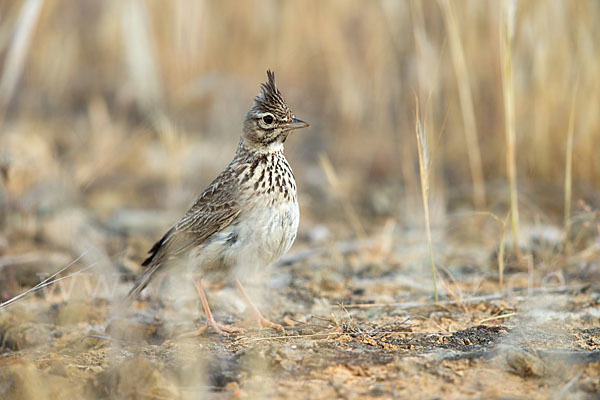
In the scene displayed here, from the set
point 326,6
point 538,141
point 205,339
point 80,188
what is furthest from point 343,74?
point 205,339

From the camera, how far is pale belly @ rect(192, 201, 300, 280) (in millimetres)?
4207

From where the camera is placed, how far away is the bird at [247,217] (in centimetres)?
424

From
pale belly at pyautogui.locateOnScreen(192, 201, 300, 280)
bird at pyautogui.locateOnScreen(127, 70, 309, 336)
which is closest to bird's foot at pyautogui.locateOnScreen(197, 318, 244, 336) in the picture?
bird at pyautogui.locateOnScreen(127, 70, 309, 336)

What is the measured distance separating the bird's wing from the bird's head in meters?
0.31

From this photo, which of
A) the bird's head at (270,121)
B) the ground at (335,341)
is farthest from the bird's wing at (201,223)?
the ground at (335,341)

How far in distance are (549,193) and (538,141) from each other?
554 mm

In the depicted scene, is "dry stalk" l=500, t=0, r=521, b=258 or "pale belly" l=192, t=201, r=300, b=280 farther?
"dry stalk" l=500, t=0, r=521, b=258

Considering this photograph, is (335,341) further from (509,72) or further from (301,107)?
(301,107)

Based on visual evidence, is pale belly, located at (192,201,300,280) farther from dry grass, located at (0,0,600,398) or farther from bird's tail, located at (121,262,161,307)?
dry grass, located at (0,0,600,398)

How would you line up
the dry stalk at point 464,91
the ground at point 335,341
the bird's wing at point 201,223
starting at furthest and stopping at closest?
the dry stalk at point 464,91 → the bird's wing at point 201,223 → the ground at point 335,341

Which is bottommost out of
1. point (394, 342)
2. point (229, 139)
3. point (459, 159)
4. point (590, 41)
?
point (394, 342)

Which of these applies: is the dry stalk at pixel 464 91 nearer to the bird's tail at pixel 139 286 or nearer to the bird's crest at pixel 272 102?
the bird's crest at pixel 272 102

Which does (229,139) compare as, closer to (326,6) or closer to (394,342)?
(326,6)

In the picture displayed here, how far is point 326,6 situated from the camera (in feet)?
29.2
